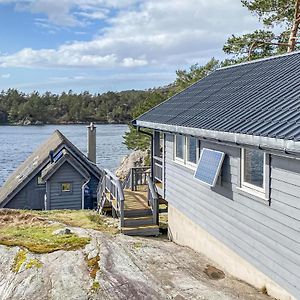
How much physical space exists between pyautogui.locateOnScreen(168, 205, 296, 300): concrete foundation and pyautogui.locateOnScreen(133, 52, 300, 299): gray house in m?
0.02

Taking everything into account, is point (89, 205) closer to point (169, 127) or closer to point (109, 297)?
point (169, 127)

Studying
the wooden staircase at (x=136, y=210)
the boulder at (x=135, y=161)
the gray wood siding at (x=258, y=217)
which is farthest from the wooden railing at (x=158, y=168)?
the boulder at (x=135, y=161)

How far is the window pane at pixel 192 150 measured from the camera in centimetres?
966

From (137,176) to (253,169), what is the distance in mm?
8412

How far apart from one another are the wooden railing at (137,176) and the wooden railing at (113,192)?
85cm

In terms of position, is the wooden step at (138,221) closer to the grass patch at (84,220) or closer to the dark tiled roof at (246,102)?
the grass patch at (84,220)

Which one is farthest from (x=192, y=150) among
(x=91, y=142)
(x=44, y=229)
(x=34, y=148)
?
(x=34, y=148)

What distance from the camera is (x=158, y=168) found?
12938mm

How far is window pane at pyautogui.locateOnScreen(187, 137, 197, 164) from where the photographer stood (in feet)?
31.7

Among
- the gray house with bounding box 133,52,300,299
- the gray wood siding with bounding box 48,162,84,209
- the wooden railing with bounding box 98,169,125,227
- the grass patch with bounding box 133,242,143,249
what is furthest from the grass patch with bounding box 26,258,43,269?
the gray wood siding with bounding box 48,162,84,209

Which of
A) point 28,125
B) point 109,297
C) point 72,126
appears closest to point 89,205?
point 109,297

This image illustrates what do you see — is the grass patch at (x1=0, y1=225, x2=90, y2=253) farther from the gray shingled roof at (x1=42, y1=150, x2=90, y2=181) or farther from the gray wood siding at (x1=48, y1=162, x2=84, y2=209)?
the gray wood siding at (x1=48, y1=162, x2=84, y2=209)

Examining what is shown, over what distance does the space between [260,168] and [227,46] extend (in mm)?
16788

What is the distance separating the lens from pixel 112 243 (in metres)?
9.41
